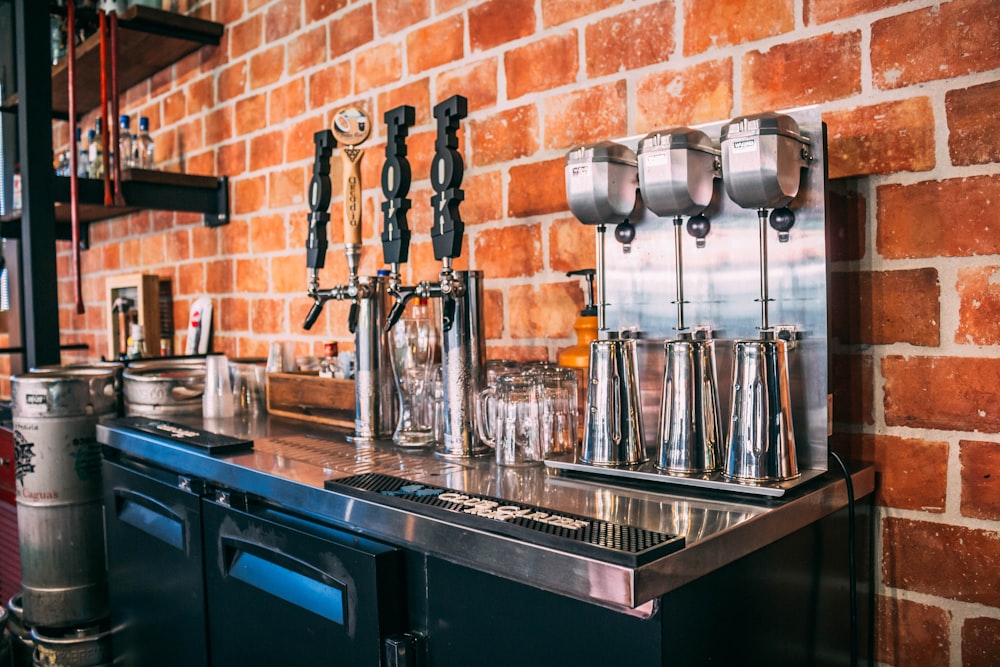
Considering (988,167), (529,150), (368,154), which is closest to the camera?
(988,167)

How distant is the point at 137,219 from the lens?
3.13 metres

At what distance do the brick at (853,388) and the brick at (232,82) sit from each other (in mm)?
1992

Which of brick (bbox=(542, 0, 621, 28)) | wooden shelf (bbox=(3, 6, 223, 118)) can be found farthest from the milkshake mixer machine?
wooden shelf (bbox=(3, 6, 223, 118))

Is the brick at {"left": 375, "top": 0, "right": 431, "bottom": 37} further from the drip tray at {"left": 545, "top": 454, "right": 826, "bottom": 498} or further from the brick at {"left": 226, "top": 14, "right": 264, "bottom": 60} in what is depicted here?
the drip tray at {"left": 545, "top": 454, "right": 826, "bottom": 498}

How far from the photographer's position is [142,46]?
8.71 feet

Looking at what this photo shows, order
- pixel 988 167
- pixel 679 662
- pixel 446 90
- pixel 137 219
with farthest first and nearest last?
1. pixel 137 219
2. pixel 446 90
3. pixel 988 167
4. pixel 679 662

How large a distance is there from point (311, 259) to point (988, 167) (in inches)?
47.8

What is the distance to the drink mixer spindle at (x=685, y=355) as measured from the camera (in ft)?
3.60

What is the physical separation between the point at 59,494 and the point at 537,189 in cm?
139

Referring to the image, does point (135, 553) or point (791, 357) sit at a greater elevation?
point (791, 357)


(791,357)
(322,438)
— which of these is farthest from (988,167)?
(322,438)

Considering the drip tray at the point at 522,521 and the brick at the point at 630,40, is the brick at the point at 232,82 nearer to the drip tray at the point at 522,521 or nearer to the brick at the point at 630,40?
the brick at the point at 630,40

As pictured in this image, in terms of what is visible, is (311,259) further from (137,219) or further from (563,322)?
(137,219)

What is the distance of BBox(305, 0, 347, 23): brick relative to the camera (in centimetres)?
216
